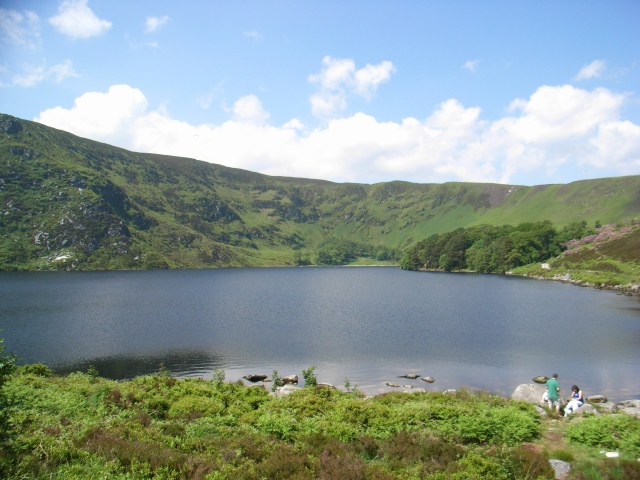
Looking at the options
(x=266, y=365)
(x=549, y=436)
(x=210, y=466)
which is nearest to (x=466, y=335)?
(x=266, y=365)

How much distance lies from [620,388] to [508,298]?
70368mm

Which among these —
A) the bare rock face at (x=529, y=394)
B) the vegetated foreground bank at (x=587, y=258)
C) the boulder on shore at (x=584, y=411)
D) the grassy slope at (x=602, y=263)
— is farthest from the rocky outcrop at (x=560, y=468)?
the grassy slope at (x=602, y=263)

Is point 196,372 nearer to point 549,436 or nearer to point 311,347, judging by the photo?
point 311,347

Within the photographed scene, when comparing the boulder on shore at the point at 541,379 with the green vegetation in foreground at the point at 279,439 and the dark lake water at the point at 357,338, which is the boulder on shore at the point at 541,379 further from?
the green vegetation in foreground at the point at 279,439

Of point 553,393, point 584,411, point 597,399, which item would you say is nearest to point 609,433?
point 584,411

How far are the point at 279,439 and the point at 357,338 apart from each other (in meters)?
46.0

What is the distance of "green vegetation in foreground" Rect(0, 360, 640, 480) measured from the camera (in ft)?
41.0

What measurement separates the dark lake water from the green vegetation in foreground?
18.7 metres

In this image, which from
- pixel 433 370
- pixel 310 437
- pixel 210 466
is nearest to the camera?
pixel 210 466

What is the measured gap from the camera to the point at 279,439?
17922 mm

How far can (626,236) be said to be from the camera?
497 feet

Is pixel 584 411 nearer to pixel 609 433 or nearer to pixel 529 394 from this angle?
pixel 529 394

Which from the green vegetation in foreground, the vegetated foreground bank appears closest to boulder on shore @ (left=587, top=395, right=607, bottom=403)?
the green vegetation in foreground

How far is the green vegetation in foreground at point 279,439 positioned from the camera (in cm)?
1251
